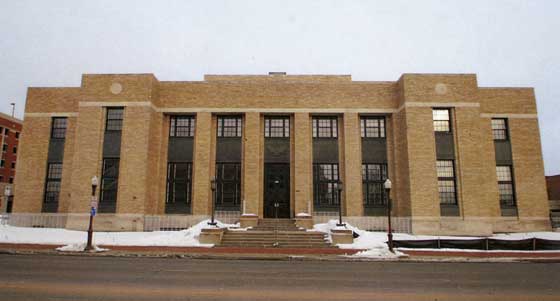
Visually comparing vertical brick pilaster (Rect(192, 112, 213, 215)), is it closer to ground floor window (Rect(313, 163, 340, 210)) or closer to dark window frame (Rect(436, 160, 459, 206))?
ground floor window (Rect(313, 163, 340, 210))

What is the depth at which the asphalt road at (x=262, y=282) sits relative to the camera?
25.7 ft

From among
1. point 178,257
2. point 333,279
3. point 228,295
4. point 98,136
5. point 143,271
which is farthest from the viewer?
point 98,136

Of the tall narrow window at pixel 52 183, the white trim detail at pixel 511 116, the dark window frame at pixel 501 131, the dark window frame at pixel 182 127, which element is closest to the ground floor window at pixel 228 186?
the dark window frame at pixel 182 127

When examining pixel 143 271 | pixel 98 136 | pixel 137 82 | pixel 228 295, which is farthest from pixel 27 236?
pixel 228 295

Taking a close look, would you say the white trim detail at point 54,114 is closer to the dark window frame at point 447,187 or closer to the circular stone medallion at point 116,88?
the circular stone medallion at point 116,88

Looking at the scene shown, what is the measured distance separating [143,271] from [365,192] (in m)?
19.1

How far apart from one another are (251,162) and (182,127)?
19.8 ft

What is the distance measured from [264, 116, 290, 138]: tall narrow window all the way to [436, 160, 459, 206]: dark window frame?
36.3 ft

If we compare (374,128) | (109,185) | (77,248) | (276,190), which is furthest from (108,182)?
(374,128)

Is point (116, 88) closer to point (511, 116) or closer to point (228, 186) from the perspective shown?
point (228, 186)

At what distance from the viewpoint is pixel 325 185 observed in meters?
27.7

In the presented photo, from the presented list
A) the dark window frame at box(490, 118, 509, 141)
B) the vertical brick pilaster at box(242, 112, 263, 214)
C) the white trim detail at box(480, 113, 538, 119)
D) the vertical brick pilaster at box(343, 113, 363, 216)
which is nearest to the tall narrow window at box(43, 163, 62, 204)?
the vertical brick pilaster at box(242, 112, 263, 214)

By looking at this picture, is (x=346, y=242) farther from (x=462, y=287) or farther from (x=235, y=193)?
(x=462, y=287)

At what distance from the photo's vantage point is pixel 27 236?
75.0 feet
